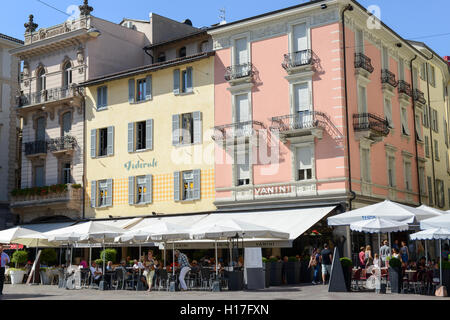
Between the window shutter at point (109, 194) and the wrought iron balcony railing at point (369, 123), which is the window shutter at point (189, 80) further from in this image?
the wrought iron balcony railing at point (369, 123)

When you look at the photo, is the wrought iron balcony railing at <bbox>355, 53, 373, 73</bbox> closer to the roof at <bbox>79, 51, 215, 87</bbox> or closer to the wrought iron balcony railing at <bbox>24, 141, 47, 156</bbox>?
the roof at <bbox>79, 51, 215, 87</bbox>

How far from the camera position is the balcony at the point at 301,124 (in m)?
28.3

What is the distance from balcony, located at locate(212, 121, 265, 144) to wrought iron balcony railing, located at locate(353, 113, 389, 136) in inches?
178

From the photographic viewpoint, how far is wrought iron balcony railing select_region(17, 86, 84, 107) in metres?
37.2

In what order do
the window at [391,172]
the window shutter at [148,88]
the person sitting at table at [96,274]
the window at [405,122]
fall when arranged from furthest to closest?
the window at [405,122], the window shutter at [148,88], the window at [391,172], the person sitting at table at [96,274]

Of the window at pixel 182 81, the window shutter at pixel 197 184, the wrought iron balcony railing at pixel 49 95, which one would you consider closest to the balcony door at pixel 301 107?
the window shutter at pixel 197 184

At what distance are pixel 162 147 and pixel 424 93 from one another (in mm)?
17576

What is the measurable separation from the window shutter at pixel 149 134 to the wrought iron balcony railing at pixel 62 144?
5.47 m

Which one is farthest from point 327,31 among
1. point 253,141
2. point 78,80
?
point 78,80

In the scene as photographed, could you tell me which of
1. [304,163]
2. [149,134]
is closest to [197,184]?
[149,134]

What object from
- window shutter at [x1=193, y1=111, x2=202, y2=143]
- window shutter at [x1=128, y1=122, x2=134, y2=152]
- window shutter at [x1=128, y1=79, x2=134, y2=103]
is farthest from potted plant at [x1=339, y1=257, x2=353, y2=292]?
window shutter at [x1=128, y1=79, x2=134, y2=103]

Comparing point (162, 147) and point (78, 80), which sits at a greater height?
point (78, 80)

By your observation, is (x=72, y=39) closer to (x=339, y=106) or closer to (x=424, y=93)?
(x=339, y=106)
